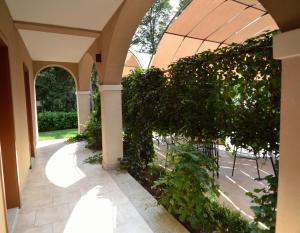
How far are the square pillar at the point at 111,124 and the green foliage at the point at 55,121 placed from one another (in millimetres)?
9723

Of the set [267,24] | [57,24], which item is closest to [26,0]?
[57,24]

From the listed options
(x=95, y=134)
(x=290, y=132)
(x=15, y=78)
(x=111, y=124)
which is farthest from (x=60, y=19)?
(x=290, y=132)

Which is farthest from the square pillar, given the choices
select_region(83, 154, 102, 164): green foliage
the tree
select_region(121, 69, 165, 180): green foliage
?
the tree

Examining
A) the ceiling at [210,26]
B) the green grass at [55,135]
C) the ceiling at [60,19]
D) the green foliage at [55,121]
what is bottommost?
the green grass at [55,135]

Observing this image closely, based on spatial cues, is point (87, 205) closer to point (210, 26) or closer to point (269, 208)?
point (269, 208)

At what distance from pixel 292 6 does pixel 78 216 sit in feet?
10.3

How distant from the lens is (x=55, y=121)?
13430 millimetres

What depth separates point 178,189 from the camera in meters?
2.64

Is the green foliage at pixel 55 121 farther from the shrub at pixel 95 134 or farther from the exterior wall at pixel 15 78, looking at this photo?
the exterior wall at pixel 15 78

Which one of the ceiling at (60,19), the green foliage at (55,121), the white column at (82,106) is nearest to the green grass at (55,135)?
the white column at (82,106)

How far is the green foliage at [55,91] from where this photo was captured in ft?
52.6

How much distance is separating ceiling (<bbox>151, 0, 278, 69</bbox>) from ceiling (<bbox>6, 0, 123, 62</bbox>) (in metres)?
2.44

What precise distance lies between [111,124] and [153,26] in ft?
48.1

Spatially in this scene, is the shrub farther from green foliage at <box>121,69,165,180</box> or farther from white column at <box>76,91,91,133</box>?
white column at <box>76,91,91,133</box>
